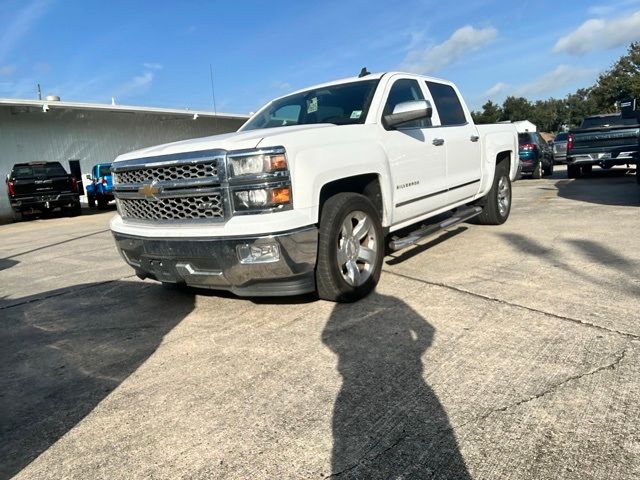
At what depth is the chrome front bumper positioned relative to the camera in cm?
349

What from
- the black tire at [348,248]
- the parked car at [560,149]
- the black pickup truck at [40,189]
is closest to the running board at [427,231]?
the black tire at [348,248]

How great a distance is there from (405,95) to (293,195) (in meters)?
2.34

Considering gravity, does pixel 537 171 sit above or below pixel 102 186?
below

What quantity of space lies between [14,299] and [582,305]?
546 cm

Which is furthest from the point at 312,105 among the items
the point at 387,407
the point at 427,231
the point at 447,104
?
the point at 387,407

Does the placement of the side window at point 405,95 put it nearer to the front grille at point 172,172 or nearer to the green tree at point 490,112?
the front grille at point 172,172

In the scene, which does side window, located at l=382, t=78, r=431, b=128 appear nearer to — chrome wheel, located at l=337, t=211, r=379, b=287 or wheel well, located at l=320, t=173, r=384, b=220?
wheel well, located at l=320, t=173, r=384, b=220

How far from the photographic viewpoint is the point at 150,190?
3865 mm

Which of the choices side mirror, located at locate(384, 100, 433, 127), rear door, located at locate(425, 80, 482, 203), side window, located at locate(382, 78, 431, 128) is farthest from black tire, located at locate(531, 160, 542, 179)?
side mirror, located at locate(384, 100, 433, 127)

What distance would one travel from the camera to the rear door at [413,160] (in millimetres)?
4652

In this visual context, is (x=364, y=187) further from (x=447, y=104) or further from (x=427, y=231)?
(x=447, y=104)

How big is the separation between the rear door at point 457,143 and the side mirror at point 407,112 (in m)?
1.03

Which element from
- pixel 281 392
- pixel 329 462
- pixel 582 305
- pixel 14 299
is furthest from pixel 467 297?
pixel 14 299

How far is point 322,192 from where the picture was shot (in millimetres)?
3990
